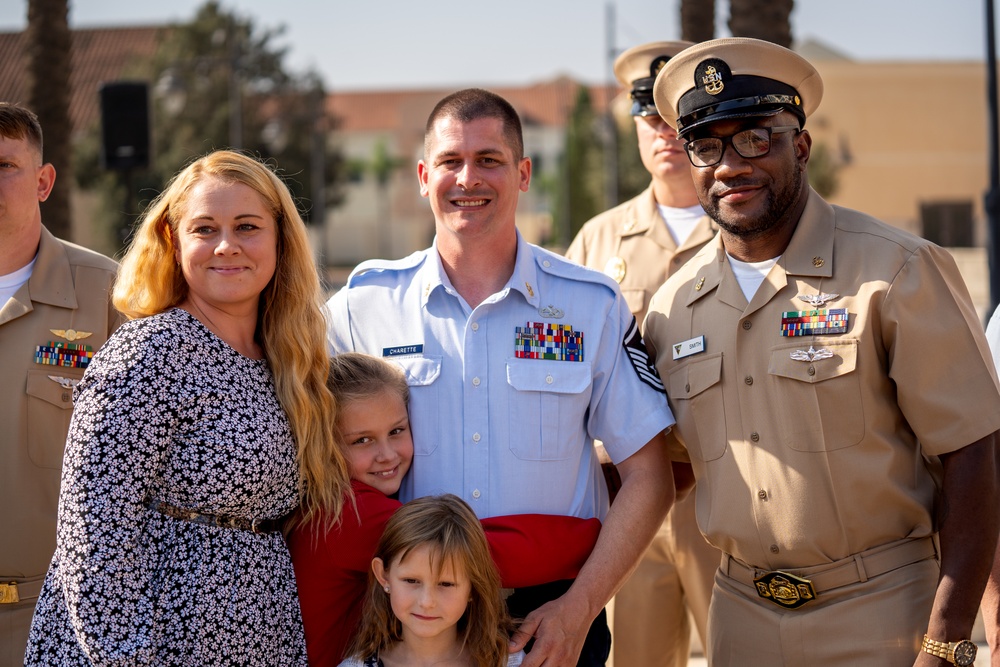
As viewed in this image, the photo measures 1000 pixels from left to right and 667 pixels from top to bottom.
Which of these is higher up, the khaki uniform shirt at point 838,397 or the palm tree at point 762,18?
the palm tree at point 762,18

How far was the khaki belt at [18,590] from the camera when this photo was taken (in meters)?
3.39

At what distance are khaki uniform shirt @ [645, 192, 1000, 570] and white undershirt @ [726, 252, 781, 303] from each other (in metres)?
0.04

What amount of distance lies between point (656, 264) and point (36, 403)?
2.61 meters

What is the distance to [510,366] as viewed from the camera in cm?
323

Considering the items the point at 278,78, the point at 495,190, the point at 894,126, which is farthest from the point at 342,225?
the point at 495,190

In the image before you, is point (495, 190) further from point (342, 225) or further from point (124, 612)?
point (342, 225)

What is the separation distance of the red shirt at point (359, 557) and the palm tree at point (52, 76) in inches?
369

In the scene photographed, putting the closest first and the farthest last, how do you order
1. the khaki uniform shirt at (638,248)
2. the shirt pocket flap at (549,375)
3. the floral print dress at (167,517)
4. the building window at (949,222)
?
the floral print dress at (167,517), the shirt pocket flap at (549,375), the khaki uniform shirt at (638,248), the building window at (949,222)

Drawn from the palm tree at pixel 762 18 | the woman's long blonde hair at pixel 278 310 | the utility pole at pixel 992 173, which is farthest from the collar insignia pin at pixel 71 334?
the utility pole at pixel 992 173

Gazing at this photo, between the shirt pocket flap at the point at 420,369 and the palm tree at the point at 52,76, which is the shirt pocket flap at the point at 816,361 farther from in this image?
the palm tree at the point at 52,76

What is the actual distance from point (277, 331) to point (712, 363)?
1.32 m

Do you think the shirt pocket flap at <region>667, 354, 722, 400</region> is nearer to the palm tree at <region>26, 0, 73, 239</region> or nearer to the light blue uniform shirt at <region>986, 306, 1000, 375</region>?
the light blue uniform shirt at <region>986, 306, 1000, 375</region>

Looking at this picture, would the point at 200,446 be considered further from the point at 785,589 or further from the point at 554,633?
the point at 785,589

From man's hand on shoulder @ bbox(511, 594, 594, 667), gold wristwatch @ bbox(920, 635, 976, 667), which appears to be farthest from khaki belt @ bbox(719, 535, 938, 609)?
man's hand on shoulder @ bbox(511, 594, 594, 667)
